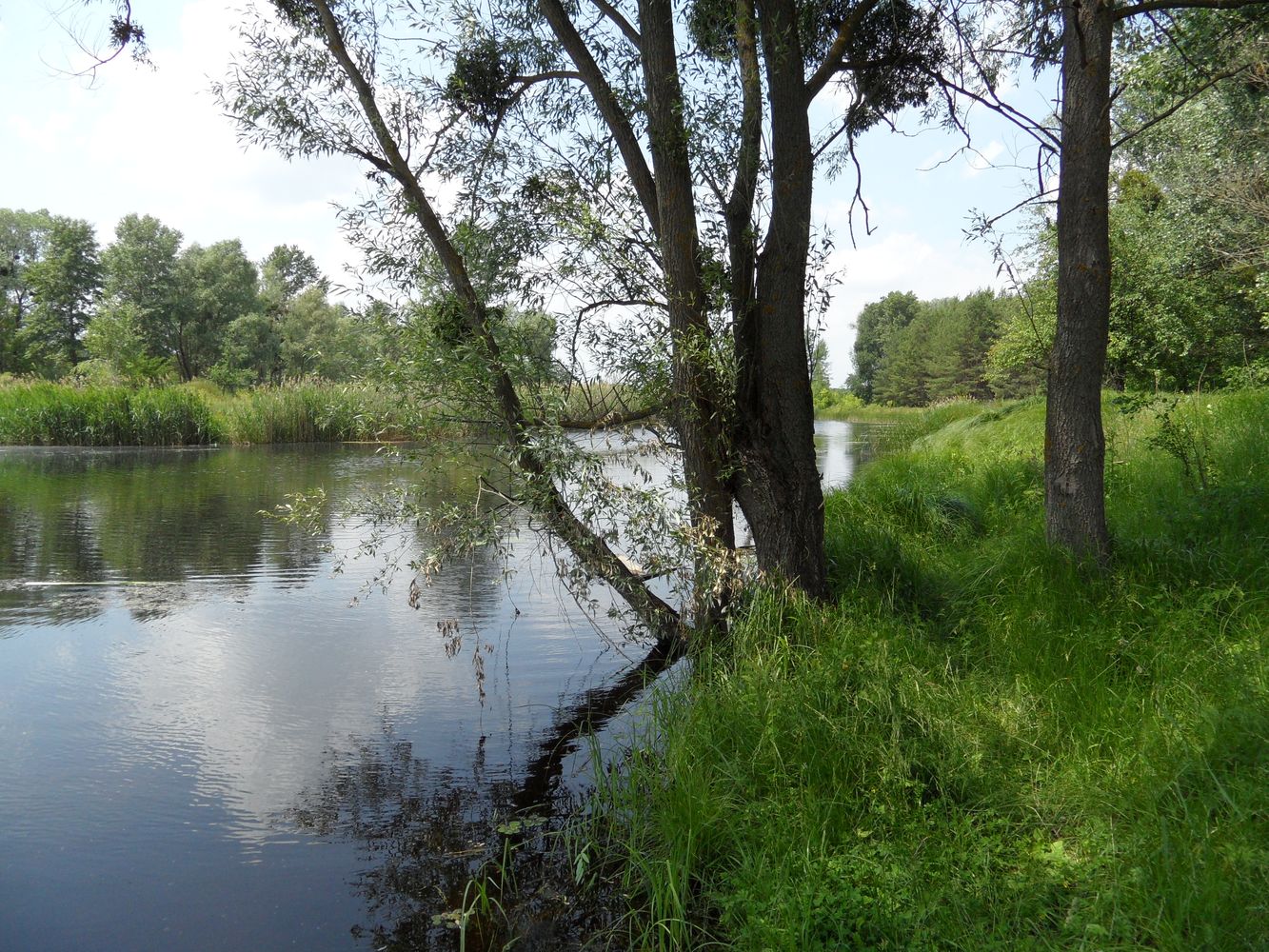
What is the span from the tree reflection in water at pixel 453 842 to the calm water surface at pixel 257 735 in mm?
17

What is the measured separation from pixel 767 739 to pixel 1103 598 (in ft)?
7.89

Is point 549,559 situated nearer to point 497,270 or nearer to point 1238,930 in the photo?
point 497,270

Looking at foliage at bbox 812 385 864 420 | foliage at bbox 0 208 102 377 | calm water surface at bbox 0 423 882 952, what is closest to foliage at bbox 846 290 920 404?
foliage at bbox 812 385 864 420

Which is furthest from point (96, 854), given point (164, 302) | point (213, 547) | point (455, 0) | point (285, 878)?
point (164, 302)

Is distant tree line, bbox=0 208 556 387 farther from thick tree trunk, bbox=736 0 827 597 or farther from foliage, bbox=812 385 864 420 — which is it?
thick tree trunk, bbox=736 0 827 597

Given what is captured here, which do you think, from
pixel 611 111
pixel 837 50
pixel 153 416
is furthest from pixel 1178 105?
pixel 153 416

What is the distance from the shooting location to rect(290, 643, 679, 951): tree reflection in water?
403 centimetres

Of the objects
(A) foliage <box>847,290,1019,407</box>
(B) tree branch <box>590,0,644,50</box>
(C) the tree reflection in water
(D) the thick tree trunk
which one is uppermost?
(A) foliage <box>847,290,1019,407</box>

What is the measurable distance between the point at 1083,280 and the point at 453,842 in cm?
501

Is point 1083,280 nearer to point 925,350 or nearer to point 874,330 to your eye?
point 925,350

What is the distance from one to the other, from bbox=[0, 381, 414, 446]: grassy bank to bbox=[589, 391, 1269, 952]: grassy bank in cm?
2239

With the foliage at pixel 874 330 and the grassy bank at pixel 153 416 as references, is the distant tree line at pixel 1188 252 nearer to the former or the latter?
the grassy bank at pixel 153 416

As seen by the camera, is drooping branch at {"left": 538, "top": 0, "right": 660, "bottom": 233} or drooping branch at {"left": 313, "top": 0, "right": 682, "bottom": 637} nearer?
drooping branch at {"left": 313, "top": 0, "right": 682, "bottom": 637}

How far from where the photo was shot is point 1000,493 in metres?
9.77
